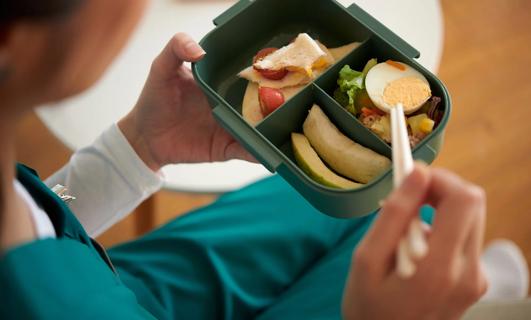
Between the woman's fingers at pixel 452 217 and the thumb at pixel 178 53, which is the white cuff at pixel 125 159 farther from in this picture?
the woman's fingers at pixel 452 217

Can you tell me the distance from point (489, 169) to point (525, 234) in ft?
0.58

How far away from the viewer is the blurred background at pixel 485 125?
1467 mm

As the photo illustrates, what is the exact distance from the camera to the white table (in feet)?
3.13

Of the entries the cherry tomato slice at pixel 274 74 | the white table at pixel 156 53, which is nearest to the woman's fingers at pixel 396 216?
the cherry tomato slice at pixel 274 74

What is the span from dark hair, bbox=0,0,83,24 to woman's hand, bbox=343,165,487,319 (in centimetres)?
27

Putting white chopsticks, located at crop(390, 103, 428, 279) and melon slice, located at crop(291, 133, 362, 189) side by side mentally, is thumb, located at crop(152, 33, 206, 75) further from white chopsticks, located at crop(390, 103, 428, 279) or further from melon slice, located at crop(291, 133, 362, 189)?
white chopsticks, located at crop(390, 103, 428, 279)

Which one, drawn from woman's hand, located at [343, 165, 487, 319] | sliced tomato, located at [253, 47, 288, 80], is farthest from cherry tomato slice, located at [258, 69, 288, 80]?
woman's hand, located at [343, 165, 487, 319]

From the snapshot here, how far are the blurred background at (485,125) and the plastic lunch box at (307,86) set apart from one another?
2.12 feet

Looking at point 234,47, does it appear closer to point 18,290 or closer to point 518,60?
point 18,290

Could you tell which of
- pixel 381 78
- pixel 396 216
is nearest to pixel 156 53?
pixel 381 78

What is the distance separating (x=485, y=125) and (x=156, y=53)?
90 centimetres

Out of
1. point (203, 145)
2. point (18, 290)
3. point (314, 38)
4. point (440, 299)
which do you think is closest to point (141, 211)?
point (203, 145)

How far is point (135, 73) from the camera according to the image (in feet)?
3.35

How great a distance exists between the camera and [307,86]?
2.45ft
